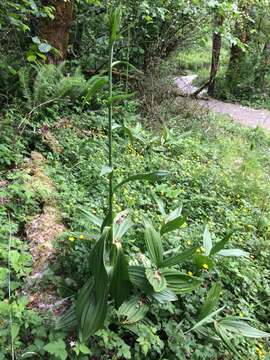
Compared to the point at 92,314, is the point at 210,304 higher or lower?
lower

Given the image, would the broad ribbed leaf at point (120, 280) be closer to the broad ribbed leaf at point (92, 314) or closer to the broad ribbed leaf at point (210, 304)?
the broad ribbed leaf at point (92, 314)

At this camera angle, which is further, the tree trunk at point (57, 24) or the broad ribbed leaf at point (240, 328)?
the tree trunk at point (57, 24)

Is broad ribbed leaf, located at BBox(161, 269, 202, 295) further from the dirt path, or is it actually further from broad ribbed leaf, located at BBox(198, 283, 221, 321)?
the dirt path

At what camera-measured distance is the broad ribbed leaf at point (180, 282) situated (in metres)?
1.98

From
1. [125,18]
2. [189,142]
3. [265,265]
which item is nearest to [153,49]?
[125,18]

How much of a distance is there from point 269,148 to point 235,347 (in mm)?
5011

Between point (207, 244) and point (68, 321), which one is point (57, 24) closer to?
point (207, 244)

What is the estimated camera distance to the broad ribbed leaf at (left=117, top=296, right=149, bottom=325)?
1.86 metres

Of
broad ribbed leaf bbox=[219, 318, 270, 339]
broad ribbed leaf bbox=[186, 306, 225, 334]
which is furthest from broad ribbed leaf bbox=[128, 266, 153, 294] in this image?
broad ribbed leaf bbox=[219, 318, 270, 339]

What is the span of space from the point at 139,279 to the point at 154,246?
22 centimetres

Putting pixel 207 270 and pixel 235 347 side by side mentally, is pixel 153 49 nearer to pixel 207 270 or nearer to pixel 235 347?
pixel 207 270

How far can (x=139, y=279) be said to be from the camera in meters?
1.95

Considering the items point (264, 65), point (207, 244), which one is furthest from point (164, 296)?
point (264, 65)

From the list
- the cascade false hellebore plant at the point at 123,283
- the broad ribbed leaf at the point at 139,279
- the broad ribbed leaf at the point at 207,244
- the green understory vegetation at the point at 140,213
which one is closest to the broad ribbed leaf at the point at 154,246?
the cascade false hellebore plant at the point at 123,283
